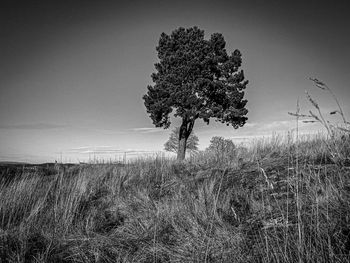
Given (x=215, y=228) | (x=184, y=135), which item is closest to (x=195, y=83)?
(x=184, y=135)

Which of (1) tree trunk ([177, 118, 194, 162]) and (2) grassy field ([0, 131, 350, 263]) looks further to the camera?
(1) tree trunk ([177, 118, 194, 162])

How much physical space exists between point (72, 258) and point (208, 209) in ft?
4.91

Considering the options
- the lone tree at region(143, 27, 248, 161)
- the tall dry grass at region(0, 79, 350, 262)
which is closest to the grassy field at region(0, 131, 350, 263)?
the tall dry grass at region(0, 79, 350, 262)

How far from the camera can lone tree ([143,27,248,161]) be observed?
1691 cm

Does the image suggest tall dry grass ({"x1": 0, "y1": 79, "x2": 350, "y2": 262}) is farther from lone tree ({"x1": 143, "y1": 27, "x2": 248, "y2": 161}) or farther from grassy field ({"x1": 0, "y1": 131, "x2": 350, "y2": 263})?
lone tree ({"x1": 143, "y1": 27, "x2": 248, "y2": 161})

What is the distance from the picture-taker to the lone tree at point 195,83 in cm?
1691

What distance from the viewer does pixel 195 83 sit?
56.3ft

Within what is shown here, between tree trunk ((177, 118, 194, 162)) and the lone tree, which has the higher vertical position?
the lone tree

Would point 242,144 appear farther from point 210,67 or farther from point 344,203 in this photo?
point 210,67

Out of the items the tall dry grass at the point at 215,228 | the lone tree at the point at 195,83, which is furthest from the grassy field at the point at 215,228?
the lone tree at the point at 195,83

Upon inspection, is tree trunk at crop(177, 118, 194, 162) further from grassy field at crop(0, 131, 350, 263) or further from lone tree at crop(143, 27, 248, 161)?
grassy field at crop(0, 131, 350, 263)

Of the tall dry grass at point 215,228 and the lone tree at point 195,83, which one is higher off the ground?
the lone tree at point 195,83

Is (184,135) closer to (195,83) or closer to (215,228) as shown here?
(195,83)

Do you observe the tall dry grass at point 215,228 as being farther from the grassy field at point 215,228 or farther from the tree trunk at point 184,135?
the tree trunk at point 184,135
